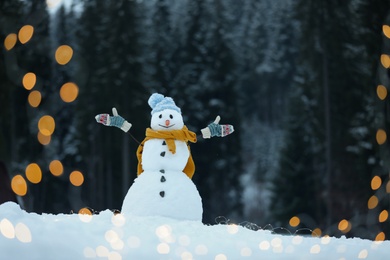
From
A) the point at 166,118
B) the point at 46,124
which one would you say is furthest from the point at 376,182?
the point at 166,118

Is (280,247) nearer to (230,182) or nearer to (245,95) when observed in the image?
(230,182)

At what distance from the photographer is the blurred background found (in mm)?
21078

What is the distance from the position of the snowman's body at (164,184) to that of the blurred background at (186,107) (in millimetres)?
12049

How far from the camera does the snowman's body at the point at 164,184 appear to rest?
6.96 metres

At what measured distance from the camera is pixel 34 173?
2205 cm

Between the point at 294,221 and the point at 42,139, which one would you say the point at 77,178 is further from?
the point at 294,221

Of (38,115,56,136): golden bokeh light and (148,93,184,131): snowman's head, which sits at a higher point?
(148,93,184,131): snowman's head

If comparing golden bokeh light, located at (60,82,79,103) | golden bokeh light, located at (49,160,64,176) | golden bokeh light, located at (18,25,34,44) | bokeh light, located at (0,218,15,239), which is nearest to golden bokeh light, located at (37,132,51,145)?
golden bokeh light, located at (49,160,64,176)

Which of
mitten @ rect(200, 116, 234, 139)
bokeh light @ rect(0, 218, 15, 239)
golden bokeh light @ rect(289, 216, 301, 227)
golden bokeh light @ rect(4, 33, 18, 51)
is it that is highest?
golden bokeh light @ rect(4, 33, 18, 51)

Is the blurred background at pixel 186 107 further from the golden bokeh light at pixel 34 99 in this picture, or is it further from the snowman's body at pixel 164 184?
the snowman's body at pixel 164 184

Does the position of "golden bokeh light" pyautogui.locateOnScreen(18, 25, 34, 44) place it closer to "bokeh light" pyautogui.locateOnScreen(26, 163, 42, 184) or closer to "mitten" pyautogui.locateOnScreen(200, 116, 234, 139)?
"mitten" pyautogui.locateOnScreen(200, 116, 234, 139)

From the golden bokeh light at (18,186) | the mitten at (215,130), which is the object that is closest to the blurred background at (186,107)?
the golden bokeh light at (18,186)

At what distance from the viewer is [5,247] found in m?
5.08

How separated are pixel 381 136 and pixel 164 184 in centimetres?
1034
